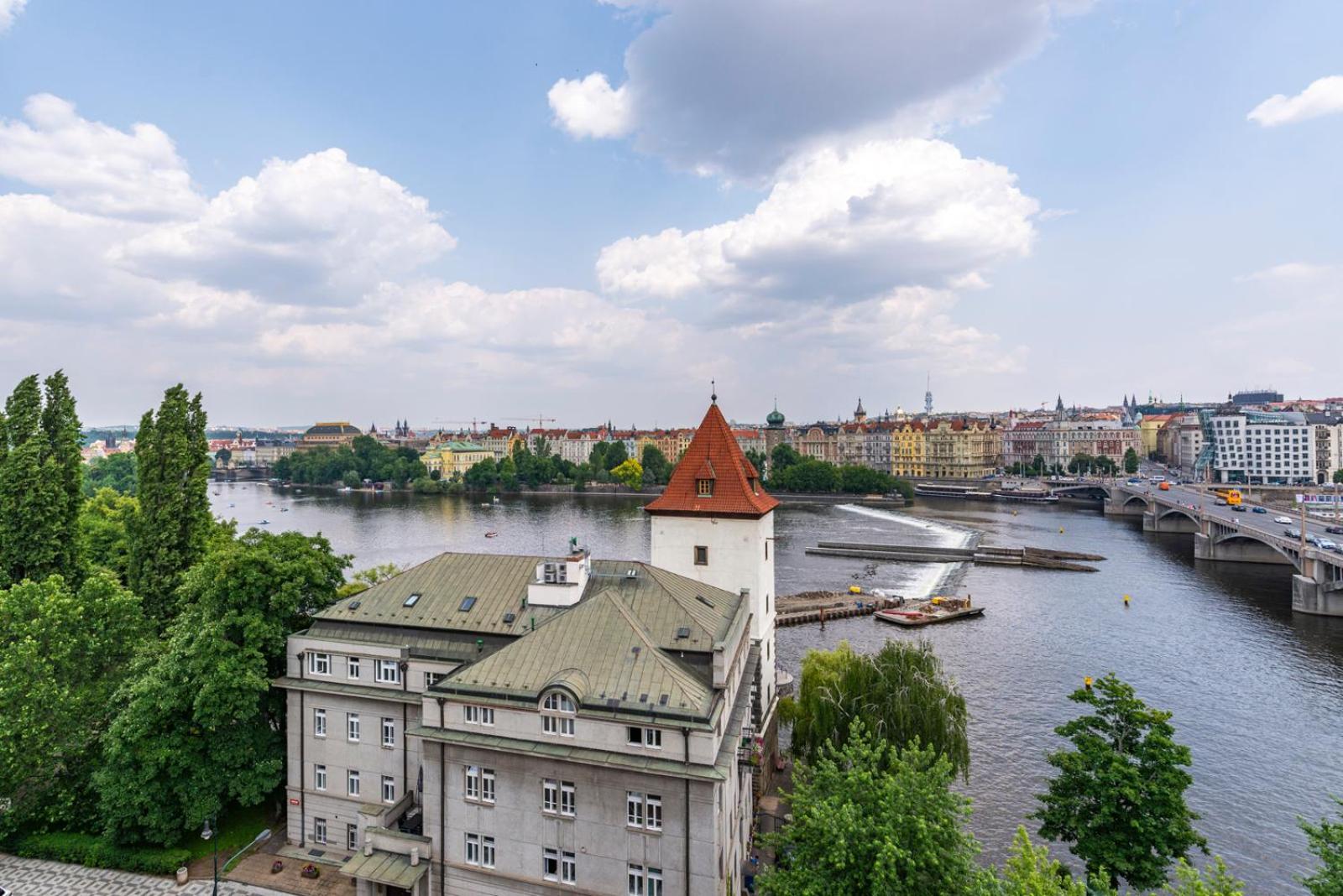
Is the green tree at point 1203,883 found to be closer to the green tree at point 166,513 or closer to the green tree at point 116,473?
the green tree at point 166,513

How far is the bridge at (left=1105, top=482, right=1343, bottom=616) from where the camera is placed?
200 ft

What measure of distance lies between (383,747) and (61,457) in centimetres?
2631

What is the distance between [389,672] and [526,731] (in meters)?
7.45

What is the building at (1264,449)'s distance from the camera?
151500 mm

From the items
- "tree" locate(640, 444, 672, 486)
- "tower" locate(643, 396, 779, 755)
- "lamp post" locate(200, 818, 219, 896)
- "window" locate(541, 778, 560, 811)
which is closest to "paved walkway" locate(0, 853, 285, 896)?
"lamp post" locate(200, 818, 219, 896)

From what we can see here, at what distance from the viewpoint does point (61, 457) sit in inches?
1442

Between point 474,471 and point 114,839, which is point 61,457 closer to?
point 114,839

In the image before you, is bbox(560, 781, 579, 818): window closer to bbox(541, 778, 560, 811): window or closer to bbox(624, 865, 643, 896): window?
bbox(541, 778, 560, 811): window

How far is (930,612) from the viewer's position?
6450 centimetres

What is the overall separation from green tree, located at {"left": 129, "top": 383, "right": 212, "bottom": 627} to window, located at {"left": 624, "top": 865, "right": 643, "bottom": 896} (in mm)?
27320

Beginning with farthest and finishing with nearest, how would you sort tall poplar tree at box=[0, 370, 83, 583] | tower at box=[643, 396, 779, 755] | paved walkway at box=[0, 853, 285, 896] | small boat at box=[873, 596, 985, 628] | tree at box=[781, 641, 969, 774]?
small boat at box=[873, 596, 985, 628], tall poplar tree at box=[0, 370, 83, 583], tower at box=[643, 396, 779, 755], tree at box=[781, 641, 969, 774], paved walkway at box=[0, 853, 285, 896]

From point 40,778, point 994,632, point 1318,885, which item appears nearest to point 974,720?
point 994,632

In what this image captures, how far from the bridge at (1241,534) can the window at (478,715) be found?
70624 millimetres

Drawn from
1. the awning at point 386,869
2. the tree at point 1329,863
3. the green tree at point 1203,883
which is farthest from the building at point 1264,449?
the awning at point 386,869
